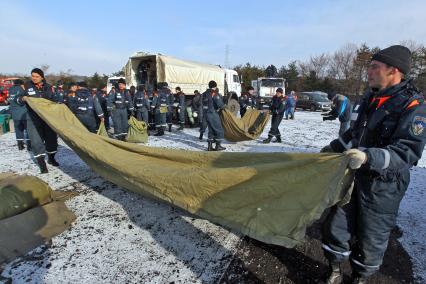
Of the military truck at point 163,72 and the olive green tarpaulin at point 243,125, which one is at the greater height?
the military truck at point 163,72

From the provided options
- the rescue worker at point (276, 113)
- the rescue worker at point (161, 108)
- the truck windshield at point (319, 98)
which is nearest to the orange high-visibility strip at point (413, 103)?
the rescue worker at point (276, 113)

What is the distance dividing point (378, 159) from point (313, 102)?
21.6 m

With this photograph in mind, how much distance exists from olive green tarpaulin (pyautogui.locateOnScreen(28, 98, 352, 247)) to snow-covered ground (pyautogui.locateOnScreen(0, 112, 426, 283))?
1.37 ft

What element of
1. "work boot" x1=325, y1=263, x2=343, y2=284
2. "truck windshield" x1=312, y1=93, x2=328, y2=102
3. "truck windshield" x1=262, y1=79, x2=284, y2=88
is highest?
"truck windshield" x1=262, y1=79, x2=284, y2=88

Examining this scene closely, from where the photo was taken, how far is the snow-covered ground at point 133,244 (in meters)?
2.53

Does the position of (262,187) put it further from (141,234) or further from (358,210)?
(141,234)

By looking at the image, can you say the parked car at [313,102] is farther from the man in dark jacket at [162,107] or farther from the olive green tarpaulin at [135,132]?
the olive green tarpaulin at [135,132]

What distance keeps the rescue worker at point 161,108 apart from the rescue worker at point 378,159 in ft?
26.9

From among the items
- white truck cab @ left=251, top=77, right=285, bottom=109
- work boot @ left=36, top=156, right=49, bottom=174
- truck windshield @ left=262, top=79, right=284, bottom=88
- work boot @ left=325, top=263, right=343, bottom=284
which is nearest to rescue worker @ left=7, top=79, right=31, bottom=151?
work boot @ left=36, top=156, right=49, bottom=174

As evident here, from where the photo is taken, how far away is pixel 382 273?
8.68ft

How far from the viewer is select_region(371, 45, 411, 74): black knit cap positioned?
6.58 ft

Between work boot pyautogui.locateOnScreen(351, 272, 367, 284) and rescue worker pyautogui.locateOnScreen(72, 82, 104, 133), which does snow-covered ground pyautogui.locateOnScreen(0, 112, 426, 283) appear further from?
rescue worker pyautogui.locateOnScreen(72, 82, 104, 133)

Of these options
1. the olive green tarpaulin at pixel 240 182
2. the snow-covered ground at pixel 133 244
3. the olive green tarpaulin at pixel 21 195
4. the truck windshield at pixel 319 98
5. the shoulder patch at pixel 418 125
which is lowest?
the snow-covered ground at pixel 133 244

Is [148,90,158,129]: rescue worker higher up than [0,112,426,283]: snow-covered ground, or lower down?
higher up
